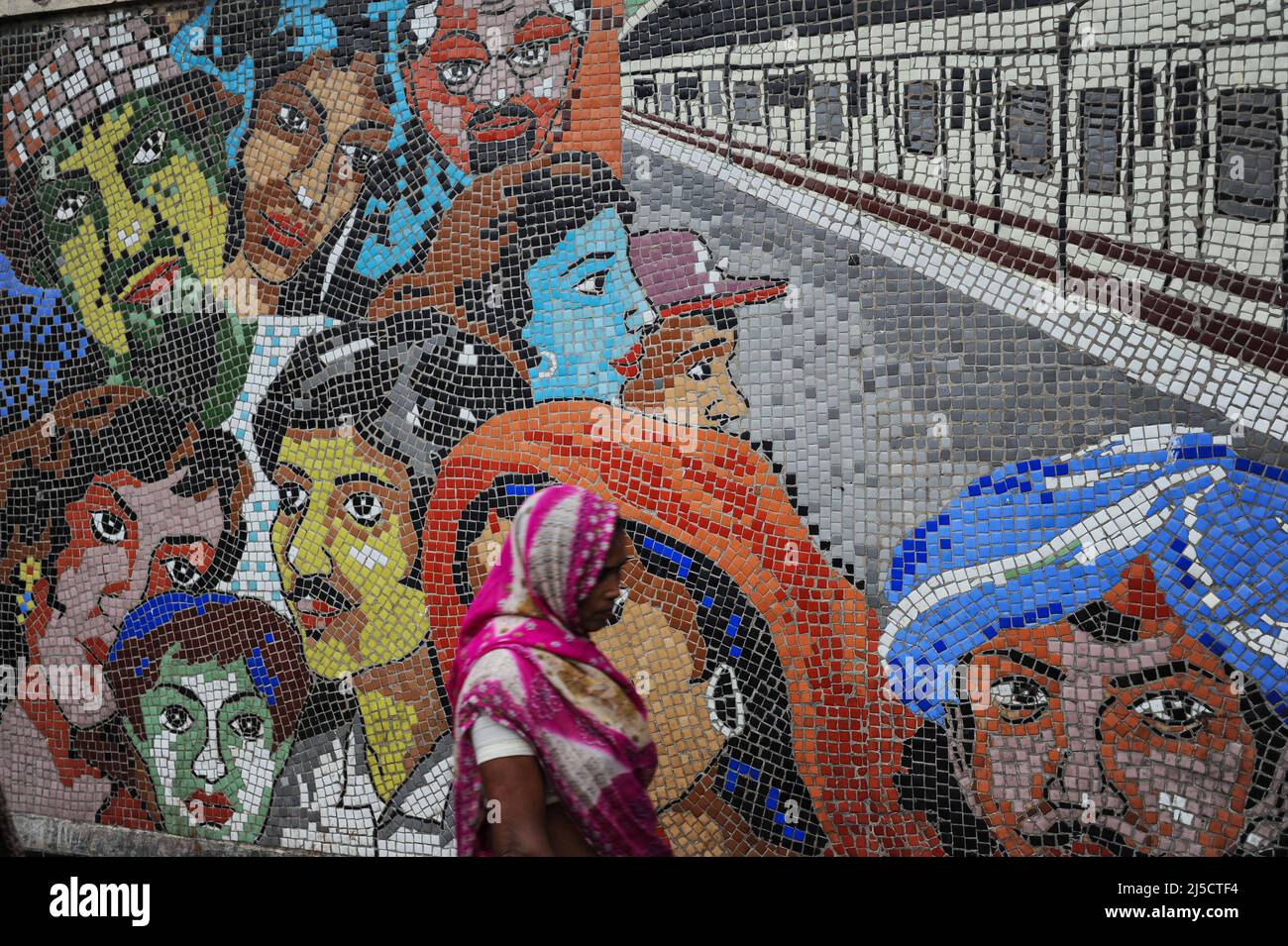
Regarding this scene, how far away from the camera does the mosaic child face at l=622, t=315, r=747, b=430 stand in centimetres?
387

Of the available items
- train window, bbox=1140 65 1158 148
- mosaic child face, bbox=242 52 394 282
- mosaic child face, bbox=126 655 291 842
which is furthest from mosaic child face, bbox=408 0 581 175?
mosaic child face, bbox=126 655 291 842

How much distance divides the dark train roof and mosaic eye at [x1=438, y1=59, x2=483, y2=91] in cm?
57

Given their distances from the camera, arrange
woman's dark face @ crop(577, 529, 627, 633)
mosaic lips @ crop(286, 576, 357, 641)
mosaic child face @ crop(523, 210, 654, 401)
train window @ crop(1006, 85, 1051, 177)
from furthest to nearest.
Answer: mosaic lips @ crop(286, 576, 357, 641) < mosaic child face @ crop(523, 210, 654, 401) < train window @ crop(1006, 85, 1051, 177) < woman's dark face @ crop(577, 529, 627, 633)

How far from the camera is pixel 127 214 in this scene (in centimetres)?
480

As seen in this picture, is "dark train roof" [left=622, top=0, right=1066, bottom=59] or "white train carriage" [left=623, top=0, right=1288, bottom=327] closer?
"white train carriage" [left=623, top=0, right=1288, bottom=327]

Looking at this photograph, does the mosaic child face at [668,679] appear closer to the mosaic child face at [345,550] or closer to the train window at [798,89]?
the mosaic child face at [345,550]

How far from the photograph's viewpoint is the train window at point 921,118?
3.58 m

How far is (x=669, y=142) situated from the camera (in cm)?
394

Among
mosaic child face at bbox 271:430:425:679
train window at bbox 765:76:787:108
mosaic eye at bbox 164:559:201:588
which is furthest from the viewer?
mosaic eye at bbox 164:559:201:588

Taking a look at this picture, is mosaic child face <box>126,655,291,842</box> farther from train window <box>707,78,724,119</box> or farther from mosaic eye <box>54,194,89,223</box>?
train window <box>707,78,724,119</box>

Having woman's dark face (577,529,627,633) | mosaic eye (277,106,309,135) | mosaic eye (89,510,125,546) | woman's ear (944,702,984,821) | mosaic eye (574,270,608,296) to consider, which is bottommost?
woman's ear (944,702,984,821)

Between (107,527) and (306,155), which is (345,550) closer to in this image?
(107,527)

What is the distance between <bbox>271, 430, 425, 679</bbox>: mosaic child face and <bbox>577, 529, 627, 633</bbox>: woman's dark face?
1871 millimetres

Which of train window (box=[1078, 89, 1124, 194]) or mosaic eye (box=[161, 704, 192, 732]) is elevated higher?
train window (box=[1078, 89, 1124, 194])
